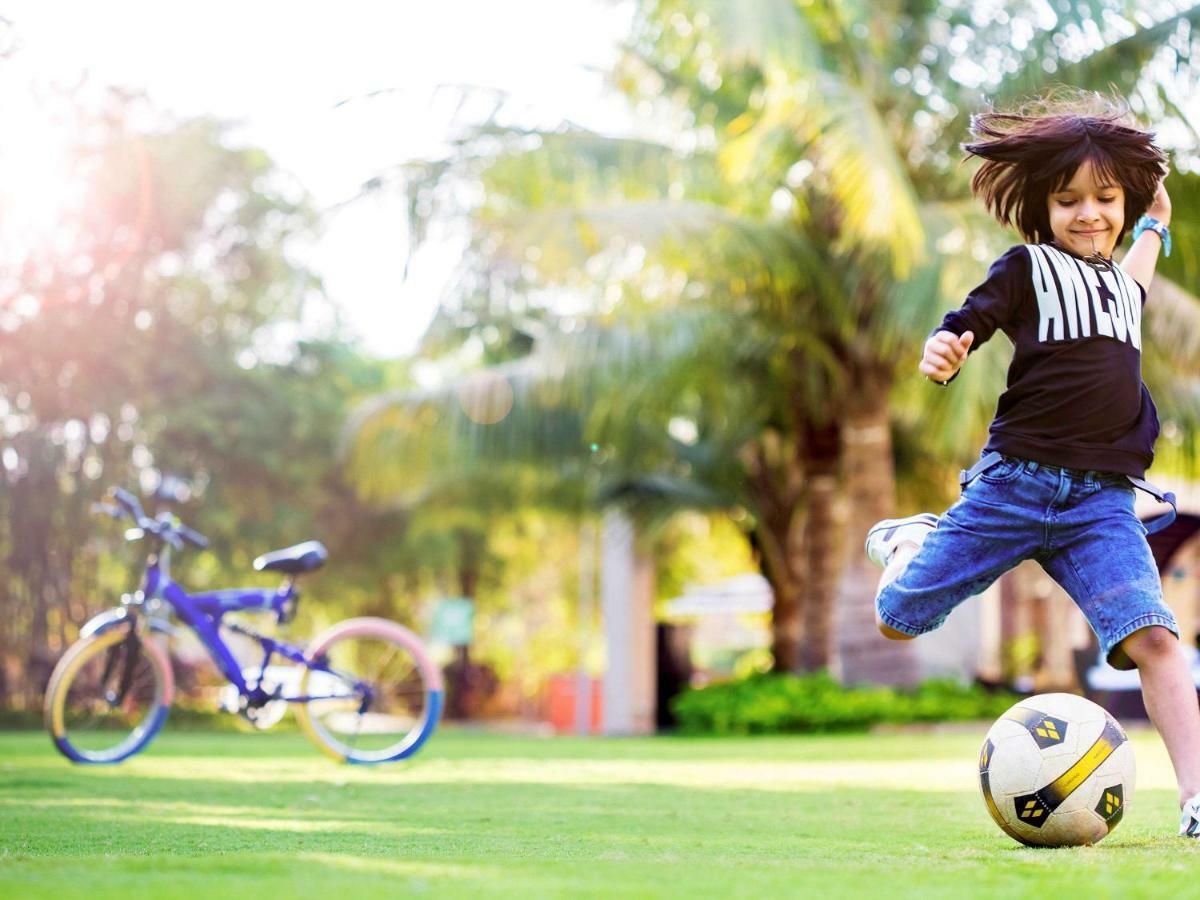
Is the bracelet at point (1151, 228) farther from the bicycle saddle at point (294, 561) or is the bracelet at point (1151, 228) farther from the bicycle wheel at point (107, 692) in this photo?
the bicycle wheel at point (107, 692)

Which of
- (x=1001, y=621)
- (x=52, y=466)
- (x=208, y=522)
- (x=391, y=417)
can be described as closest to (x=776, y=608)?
(x=391, y=417)

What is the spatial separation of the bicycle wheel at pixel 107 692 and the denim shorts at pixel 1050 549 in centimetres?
488

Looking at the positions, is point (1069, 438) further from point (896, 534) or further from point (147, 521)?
point (147, 521)

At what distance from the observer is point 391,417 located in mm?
18547

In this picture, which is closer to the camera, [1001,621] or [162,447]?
[162,447]

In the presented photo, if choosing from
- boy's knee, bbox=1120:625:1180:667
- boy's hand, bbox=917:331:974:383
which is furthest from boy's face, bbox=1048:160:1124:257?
boy's knee, bbox=1120:625:1180:667

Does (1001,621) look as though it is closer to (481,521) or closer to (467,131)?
(481,521)

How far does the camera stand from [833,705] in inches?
554

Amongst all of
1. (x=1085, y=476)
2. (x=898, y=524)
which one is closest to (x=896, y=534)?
(x=898, y=524)

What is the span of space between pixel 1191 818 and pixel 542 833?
5.44 ft

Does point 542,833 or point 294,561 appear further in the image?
point 294,561

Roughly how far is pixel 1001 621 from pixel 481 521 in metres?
8.75

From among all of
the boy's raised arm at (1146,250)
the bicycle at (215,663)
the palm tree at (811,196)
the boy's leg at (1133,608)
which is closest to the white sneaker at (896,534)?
the boy's leg at (1133,608)

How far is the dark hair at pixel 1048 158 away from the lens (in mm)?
4199
